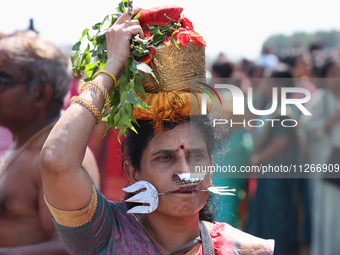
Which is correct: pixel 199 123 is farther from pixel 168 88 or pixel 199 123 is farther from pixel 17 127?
pixel 17 127

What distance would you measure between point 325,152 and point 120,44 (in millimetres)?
3608

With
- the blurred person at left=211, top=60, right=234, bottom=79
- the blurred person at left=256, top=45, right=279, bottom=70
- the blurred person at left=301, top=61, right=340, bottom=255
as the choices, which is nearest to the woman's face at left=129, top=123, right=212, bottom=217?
the blurred person at left=301, top=61, right=340, bottom=255

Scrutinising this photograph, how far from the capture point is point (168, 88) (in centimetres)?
214

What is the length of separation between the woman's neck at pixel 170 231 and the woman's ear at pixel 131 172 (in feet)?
0.69

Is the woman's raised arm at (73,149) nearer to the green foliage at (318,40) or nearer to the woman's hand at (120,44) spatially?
the woman's hand at (120,44)

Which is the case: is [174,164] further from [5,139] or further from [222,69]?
[222,69]

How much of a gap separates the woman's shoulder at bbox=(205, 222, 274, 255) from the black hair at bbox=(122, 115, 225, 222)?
0.46 metres

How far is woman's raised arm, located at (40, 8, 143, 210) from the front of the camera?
6.18 ft

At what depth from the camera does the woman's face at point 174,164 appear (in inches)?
81.8

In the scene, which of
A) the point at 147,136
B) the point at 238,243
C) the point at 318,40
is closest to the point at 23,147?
the point at 147,136

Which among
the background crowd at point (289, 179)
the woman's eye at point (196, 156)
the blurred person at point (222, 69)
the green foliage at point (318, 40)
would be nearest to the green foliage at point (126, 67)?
the woman's eye at point (196, 156)

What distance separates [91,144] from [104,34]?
288cm

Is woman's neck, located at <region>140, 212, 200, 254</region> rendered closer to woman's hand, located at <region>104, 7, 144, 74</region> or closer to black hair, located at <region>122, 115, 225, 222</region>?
black hair, located at <region>122, 115, 225, 222</region>

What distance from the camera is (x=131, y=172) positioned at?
7.54 ft
